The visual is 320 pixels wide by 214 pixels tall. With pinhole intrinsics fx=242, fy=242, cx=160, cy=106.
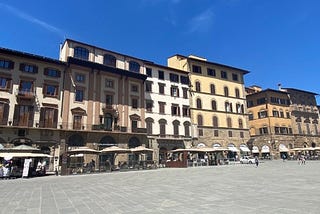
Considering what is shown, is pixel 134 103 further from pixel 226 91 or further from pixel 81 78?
pixel 226 91

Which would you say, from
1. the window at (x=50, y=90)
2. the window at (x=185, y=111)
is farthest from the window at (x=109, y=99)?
the window at (x=185, y=111)

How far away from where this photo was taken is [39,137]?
1105 inches

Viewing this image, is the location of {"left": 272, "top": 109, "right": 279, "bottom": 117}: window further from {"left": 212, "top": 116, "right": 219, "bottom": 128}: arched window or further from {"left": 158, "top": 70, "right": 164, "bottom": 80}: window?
{"left": 158, "top": 70, "right": 164, "bottom": 80}: window

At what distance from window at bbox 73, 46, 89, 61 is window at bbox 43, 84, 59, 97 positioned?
5.15m

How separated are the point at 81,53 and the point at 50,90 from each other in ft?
22.1

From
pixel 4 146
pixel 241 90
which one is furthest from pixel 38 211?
pixel 241 90

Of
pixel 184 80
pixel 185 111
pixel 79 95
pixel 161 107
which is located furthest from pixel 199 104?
pixel 79 95

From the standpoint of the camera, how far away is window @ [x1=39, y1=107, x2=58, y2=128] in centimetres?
2859

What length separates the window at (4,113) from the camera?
2627 cm

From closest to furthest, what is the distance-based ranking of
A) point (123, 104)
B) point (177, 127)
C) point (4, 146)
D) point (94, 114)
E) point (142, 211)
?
1. point (142, 211)
2. point (4, 146)
3. point (94, 114)
4. point (123, 104)
5. point (177, 127)

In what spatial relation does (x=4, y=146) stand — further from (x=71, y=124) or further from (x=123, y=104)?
(x=123, y=104)

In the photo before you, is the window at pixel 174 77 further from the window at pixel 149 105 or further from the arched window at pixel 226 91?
the arched window at pixel 226 91

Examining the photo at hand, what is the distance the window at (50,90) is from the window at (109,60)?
8.01m

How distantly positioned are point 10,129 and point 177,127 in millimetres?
23416
